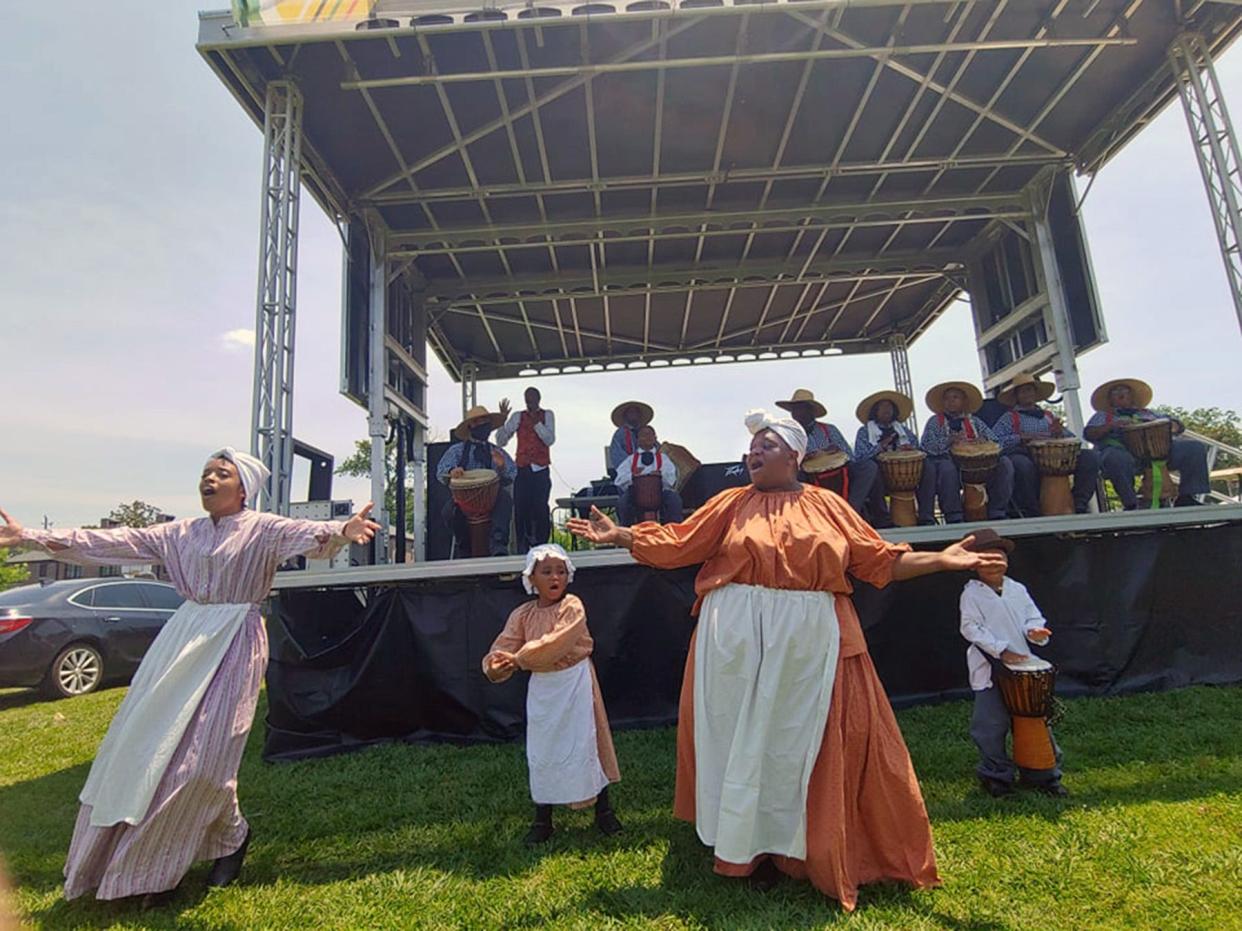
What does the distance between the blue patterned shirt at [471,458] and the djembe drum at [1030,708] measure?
14.0 feet

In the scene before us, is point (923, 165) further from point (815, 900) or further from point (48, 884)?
point (48, 884)

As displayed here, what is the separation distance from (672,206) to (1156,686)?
666cm

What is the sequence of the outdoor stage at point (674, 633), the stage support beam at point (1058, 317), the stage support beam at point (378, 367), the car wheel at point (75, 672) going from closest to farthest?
1. the outdoor stage at point (674, 633)
2. the stage support beam at point (378, 367)
3. the car wheel at point (75, 672)
4. the stage support beam at point (1058, 317)

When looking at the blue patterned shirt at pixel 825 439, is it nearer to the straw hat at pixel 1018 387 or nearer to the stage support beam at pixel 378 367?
the straw hat at pixel 1018 387

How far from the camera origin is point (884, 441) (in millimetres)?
5863

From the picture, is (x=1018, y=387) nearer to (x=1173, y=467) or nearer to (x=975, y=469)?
(x=975, y=469)

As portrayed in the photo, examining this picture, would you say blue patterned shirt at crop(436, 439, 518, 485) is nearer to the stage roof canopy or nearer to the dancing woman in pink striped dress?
the stage roof canopy

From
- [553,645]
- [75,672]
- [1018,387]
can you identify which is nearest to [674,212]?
[1018,387]

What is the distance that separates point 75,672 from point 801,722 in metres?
8.66

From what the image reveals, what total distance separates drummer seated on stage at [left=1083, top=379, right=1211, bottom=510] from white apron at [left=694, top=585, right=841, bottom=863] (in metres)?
4.49

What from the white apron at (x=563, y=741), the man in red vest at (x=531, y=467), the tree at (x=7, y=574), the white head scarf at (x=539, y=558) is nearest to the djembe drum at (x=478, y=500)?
the man in red vest at (x=531, y=467)

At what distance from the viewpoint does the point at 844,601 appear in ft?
9.36

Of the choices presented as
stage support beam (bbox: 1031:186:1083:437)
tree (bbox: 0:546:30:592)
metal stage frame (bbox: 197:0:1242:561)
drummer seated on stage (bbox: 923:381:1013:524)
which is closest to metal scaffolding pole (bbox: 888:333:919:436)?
metal stage frame (bbox: 197:0:1242:561)

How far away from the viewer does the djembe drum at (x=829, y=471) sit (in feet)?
18.5
